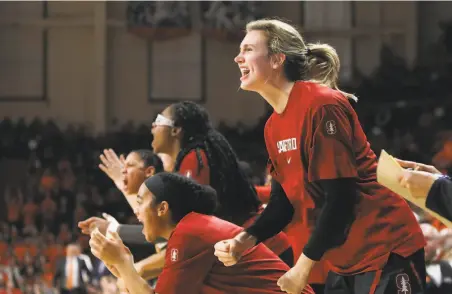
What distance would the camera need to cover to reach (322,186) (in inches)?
114

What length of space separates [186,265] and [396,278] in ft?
2.61

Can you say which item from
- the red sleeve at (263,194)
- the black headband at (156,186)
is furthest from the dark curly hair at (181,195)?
the red sleeve at (263,194)

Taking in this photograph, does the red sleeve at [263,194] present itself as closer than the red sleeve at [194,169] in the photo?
→ No

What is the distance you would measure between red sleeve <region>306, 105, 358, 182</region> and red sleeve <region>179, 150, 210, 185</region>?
1.49m

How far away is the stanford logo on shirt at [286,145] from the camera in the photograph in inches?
117

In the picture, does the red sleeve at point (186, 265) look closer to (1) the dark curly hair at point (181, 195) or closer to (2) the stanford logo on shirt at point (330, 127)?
(1) the dark curly hair at point (181, 195)

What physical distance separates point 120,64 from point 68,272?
5.36 metres

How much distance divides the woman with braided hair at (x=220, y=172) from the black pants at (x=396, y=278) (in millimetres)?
1419

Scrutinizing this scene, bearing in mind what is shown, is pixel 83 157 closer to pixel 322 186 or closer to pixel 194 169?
pixel 194 169

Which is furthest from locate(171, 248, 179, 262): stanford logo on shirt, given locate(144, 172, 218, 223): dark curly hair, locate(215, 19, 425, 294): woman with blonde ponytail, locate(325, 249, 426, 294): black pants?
locate(325, 249, 426, 294): black pants

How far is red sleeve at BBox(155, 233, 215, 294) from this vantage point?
3328 mm

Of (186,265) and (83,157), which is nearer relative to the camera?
(186,265)

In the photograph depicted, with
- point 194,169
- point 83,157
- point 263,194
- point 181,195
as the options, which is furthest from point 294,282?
point 83,157

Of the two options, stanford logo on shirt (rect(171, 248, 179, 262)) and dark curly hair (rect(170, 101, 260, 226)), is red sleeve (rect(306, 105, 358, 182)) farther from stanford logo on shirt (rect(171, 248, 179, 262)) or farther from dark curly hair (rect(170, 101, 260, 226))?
dark curly hair (rect(170, 101, 260, 226))
